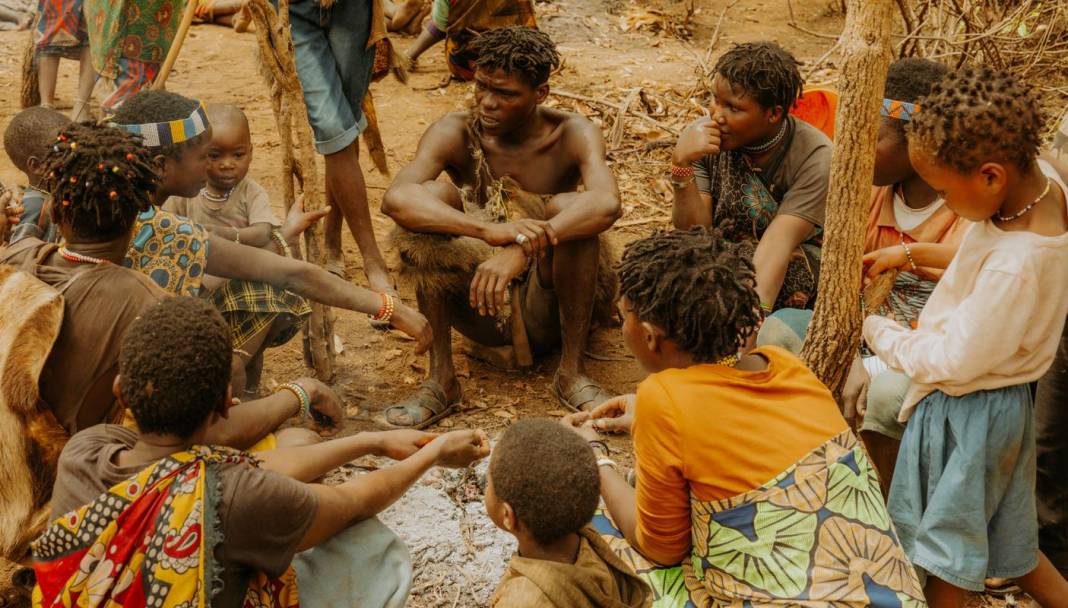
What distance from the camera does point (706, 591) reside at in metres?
2.68

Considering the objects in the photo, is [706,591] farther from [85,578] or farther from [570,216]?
[570,216]

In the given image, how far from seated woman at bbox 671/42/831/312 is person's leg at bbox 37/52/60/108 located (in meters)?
4.83

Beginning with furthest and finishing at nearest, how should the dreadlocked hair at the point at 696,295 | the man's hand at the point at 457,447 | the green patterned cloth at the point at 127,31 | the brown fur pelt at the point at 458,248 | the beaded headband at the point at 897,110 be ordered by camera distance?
the green patterned cloth at the point at 127,31, the brown fur pelt at the point at 458,248, the beaded headband at the point at 897,110, the man's hand at the point at 457,447, the dreadlocked hair at the point at 696,295

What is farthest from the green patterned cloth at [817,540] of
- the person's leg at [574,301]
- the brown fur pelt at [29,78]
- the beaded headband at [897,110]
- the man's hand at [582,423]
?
the brown fur pelt at [29,78]

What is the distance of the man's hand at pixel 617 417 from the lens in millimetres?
3049

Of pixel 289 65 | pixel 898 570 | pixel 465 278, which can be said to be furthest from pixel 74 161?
pixel 898 570

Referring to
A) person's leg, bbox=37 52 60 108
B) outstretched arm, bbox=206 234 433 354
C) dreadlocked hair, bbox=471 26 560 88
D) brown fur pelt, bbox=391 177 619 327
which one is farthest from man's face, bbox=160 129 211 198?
person's leg, bbox=37 52 60 108

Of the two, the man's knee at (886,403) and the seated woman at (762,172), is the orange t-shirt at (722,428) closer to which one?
the man's knee at (886,403)

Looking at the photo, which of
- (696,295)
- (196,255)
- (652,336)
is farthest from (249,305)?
(696,295)

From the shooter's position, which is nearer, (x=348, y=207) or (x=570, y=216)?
(x=570, y=216)

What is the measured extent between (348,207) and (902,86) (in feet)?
8.77

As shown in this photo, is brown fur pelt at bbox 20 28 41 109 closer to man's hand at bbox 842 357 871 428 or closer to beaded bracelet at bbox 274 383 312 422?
beaded bracelet at bbox 274 383 312 422

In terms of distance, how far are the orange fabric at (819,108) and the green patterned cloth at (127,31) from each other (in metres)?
3.56

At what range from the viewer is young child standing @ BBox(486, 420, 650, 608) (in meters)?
2.42
